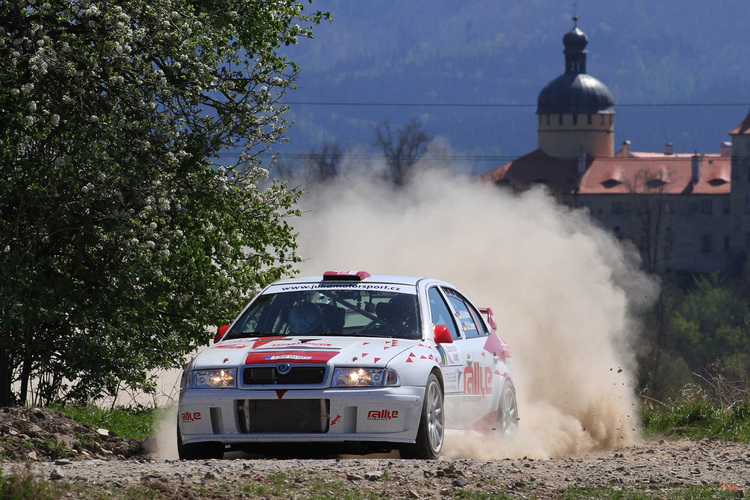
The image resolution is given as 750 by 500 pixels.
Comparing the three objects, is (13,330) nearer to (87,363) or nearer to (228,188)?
(87,363)

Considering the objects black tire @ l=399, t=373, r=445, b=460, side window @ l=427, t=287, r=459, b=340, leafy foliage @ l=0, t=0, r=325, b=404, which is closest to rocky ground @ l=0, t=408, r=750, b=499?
black tire @ l=399, t=373, r=445, b=460

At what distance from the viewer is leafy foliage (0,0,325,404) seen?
13.6m

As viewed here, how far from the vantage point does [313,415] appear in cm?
869

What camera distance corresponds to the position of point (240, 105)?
54.1ft

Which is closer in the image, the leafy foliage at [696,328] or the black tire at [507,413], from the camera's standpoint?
the black tire at [507,413]

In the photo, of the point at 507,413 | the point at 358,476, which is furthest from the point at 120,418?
the point at 358,476

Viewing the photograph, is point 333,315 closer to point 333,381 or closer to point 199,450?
point 333,381

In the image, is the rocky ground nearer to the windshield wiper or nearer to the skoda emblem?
the skoda emblem

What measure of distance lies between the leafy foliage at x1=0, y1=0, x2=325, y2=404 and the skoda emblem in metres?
4.95

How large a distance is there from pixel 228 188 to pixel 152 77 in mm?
1989

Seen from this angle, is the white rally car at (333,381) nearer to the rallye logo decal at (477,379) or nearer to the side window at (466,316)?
the rallye logo decal at (477,379)

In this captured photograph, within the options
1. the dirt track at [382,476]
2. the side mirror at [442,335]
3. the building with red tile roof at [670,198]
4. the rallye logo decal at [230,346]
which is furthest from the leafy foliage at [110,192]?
the building with red tile roof at [670,198]

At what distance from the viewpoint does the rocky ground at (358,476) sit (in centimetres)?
694

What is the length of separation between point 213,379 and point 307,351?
711 mm
